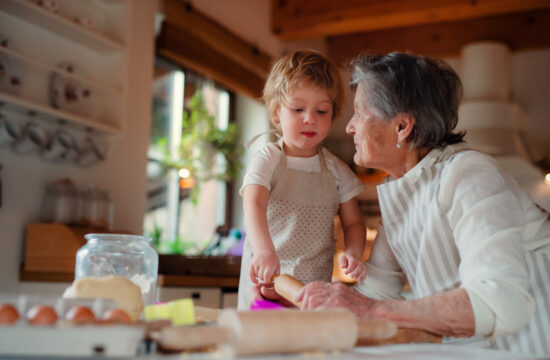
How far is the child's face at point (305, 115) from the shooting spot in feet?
4.73

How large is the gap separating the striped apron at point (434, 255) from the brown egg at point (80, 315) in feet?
2.31

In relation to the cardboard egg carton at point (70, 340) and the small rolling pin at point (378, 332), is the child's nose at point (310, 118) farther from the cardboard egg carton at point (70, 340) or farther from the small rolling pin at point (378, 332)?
the cardboard egg carton at point (70, 340)

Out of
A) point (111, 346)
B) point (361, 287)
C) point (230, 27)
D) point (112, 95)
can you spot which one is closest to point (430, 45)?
point (230, 27)

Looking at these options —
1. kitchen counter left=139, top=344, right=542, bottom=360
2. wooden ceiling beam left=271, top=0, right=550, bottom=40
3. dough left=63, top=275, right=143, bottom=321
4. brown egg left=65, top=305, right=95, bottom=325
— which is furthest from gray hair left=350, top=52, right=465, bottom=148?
wooden ceiling beam left=271, top=0, right=550, bottom=40

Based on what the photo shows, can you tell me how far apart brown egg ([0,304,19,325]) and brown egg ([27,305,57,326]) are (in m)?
0.02

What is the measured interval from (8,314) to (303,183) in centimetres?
91

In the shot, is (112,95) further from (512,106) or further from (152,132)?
(512,106)

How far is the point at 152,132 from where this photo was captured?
379 centimetres

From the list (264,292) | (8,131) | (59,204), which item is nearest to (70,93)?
(8,131)

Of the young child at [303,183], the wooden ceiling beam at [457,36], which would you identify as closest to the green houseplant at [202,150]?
the wooden ceiling beam at [457,36]

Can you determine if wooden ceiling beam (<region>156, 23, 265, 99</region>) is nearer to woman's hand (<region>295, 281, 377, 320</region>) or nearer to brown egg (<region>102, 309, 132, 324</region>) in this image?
woman's hand (<region>295, 281, 377, 320</region>)

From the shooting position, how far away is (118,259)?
3.44 feet

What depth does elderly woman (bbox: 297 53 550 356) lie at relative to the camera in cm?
88

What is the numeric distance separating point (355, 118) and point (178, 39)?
2452mm
